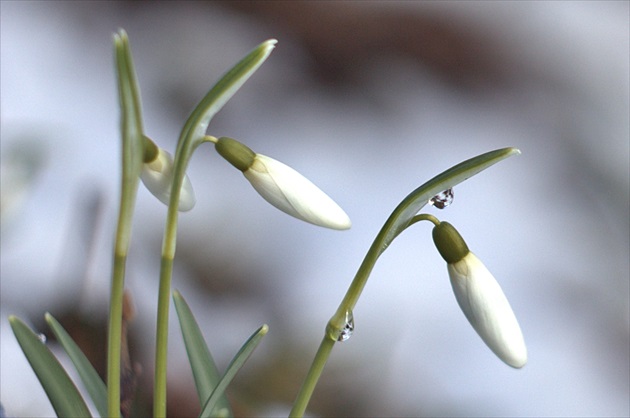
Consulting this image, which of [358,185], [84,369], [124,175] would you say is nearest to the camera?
[124,175]

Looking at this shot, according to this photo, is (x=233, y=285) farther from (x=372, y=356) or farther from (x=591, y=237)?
(x=591, y=237)

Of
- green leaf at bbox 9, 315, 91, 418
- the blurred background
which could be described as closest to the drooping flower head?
green leaf at bbox 9, 315, 91, 418

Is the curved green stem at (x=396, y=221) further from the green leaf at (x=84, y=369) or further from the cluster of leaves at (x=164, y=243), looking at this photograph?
the green leaf at (x=84, y=369)

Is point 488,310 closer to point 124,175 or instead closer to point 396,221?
point 396,221

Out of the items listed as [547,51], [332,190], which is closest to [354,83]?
[332,190]

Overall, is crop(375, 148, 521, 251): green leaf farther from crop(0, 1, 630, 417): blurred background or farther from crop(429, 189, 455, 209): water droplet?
crop(0, 1, 630, 417): blurred background

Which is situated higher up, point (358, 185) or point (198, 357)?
point (358, 185)

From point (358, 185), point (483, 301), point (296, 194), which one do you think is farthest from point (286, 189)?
point (358, 185)
